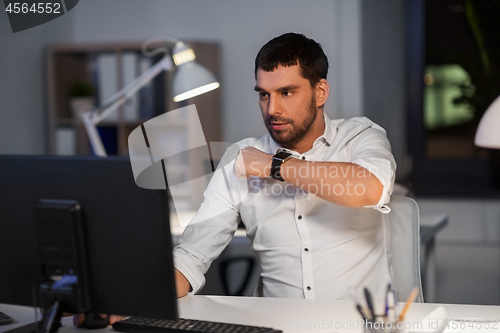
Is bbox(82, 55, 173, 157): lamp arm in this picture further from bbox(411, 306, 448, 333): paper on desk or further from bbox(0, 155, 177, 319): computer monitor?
bbox(411, 306, 448, 333): paper on desk

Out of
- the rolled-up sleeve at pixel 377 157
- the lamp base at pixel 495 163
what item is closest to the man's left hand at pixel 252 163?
the rolled-up sleeve at pixel 377 157

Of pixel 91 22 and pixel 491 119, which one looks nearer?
pixel 491 119

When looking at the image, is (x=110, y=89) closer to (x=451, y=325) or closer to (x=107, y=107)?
(x=107, y=107)

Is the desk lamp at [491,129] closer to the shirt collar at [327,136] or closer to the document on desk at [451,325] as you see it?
the shirt collar at [327,136]

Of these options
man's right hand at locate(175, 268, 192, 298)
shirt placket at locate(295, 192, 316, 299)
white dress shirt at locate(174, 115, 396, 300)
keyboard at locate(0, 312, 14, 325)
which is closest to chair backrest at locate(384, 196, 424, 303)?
white dress shirt at locate(174, 115, 396, 300)

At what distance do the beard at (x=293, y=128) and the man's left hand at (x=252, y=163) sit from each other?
0.12 meters

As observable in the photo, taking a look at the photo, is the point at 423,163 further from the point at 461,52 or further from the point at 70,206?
the point at 70,206

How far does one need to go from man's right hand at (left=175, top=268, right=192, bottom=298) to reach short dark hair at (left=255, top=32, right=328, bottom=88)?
618 millimetres

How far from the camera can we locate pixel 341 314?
1.16 metres

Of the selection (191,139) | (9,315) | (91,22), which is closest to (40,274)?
(9,315)

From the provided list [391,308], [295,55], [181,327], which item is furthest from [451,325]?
[295,55]

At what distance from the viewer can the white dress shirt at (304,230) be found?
1.53 metres

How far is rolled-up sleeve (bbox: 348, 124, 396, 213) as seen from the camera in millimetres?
1379

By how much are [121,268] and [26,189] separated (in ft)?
0.73
